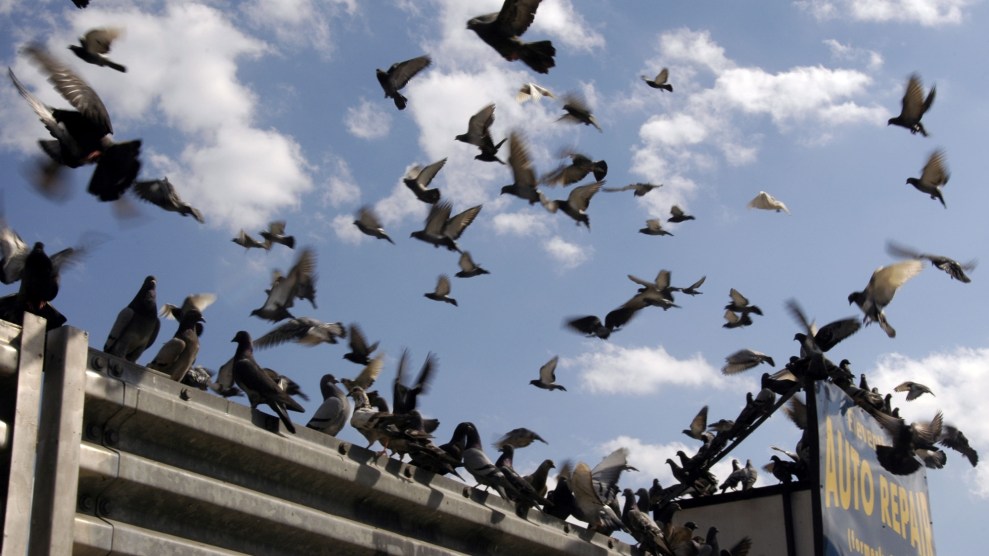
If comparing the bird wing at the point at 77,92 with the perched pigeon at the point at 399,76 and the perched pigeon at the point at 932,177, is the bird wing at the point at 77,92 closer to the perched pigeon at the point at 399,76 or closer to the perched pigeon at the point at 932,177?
the perched pigeon at the point at 399,76

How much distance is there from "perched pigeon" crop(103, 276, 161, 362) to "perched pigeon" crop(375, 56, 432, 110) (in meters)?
6.69

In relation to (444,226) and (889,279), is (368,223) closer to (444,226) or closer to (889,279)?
(444,226)

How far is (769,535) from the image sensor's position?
9.59 meters

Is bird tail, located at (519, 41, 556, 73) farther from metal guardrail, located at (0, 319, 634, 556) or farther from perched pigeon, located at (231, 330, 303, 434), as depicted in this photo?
metal guardrail, located at (0, 319, 634, 556)

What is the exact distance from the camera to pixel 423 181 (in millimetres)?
14609

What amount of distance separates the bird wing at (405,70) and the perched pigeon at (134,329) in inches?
269

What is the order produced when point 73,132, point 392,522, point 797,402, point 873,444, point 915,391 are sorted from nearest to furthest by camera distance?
point 392,522
point 73,132
point 873,444
point 797,402
point 915,391

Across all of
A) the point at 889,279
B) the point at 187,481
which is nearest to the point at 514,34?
the point at 889,279

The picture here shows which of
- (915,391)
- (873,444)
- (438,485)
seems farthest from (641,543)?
(915,391)

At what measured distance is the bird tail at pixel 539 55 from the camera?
10656mm

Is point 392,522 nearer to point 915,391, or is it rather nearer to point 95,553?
point 95,553

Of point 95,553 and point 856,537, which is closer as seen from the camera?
point 95,553

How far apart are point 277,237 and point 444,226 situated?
2.30 metres

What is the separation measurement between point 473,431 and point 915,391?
10.5 meters
